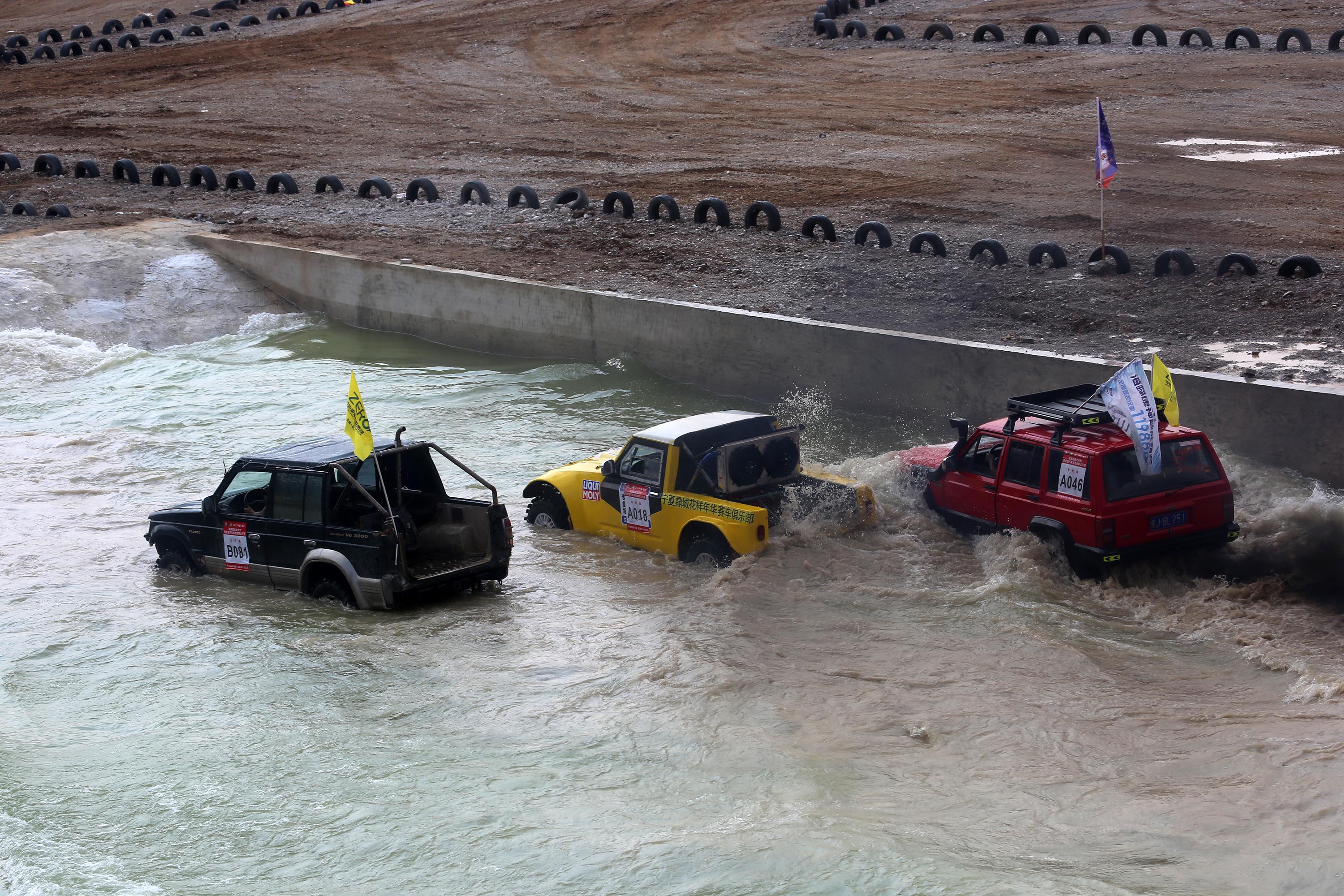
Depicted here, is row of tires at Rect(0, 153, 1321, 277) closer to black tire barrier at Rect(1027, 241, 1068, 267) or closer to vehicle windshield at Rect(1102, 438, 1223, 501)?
black tire barrier at Rect(1027, 241, 1068, 267)

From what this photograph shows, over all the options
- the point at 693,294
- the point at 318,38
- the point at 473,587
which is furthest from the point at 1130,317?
the point at 318,38

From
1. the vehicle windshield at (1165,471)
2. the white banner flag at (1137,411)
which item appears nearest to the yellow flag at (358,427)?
the vehicle windshield at (1165,471)

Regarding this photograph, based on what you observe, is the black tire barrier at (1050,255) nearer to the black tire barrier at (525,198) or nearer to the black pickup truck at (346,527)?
the black tire barrier at (525,198)

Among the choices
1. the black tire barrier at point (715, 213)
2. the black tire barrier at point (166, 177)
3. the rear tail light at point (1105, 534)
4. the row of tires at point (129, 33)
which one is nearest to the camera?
the rear tail light at point (1105, 534)

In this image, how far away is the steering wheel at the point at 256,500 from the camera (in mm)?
11570

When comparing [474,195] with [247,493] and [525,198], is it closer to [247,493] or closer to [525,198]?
[525,198]

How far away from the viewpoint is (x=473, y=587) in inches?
464

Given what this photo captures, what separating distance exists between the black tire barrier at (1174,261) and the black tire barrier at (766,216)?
6.86m

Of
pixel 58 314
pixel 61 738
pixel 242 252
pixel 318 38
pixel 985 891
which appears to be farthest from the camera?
pixel 318 38

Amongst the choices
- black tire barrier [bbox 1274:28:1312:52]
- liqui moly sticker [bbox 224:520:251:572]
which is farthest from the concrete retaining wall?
black tire barrier [bbox 1274:28:1312:52]

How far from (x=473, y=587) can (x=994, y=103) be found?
23.2 meters

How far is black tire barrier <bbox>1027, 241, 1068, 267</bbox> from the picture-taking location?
64.1 ft

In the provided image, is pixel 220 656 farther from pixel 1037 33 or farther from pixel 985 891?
pixel 1037 33

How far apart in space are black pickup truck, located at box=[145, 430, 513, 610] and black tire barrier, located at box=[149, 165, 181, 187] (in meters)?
20.4
